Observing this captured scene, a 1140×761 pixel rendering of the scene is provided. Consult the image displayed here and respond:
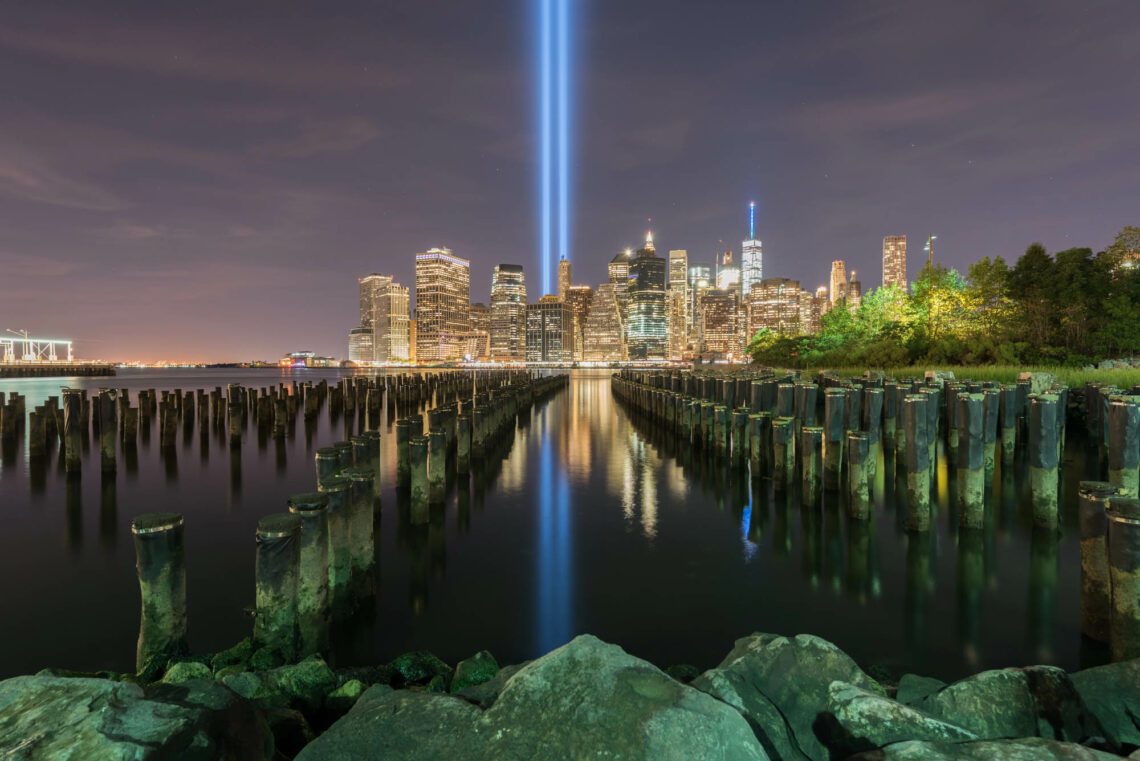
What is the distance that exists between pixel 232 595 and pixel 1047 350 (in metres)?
38.3

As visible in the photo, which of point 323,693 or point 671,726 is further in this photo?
point 323,693

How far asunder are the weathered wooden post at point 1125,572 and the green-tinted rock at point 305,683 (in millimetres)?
6317

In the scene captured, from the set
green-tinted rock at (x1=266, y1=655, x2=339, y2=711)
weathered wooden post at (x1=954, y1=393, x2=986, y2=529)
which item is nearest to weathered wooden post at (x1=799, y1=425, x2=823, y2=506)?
weathered wooden post at (x1=954, y1=393, x2=986, y2=529)

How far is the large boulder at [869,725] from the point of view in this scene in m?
2.54

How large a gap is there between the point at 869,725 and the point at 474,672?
251cm

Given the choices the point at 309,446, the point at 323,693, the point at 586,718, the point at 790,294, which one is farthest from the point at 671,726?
the point at 790,294

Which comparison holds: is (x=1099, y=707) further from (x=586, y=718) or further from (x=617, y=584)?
(x=617, y=584)

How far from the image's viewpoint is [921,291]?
42969 mm

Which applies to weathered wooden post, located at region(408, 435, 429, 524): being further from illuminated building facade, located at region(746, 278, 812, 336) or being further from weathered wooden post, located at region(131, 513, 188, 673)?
illuminated building facade, located at region(746, 278, 812, 336)

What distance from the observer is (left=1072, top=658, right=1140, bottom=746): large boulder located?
301cm

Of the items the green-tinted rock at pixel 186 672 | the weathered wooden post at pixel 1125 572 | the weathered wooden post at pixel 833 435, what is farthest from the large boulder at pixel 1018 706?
the weathered wooden post at pixel 833 435

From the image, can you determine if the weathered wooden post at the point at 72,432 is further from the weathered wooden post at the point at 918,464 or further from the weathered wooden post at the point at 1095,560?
the weathered wooden post at the point at 1095,560

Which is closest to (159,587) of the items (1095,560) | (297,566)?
(297,566)

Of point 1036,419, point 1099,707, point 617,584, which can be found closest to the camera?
point 1099,707
